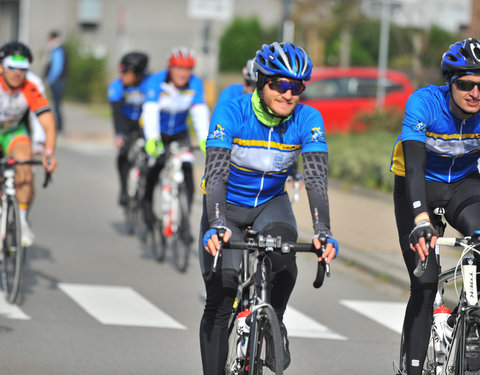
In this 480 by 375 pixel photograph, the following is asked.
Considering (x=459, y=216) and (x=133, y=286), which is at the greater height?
(x=459, y=216)

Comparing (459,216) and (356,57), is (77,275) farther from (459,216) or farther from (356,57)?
(356,57)

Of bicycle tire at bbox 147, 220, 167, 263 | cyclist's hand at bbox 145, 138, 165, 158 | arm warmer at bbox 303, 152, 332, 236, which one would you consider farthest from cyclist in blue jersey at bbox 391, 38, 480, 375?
bicycle tire at bbox 147, 220, 167, 263

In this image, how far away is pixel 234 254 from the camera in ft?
17.5

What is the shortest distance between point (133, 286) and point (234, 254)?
4.19 m

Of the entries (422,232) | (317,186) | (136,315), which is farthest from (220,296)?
(136,315)

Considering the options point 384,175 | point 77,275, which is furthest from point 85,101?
point 77,275

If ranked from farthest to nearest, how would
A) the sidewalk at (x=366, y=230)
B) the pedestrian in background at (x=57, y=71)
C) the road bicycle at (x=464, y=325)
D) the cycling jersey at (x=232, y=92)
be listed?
1. the pedestrian in background at (x=57, y=71)
2. the sidewalk at (x=366, y=230)
3. the cycling jersey at (x=232, y=92)
4. the road bicycle at (x=464, y=325)

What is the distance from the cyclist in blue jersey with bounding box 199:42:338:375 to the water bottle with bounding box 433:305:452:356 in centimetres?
81

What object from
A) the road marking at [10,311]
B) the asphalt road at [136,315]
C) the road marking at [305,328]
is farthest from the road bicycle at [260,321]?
the road marking at [10,311]

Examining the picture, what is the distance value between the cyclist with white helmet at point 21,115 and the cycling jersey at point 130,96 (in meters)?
3.55

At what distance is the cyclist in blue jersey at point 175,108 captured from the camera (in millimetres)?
10055

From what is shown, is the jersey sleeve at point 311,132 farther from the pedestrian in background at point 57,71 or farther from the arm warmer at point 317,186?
the pedestrian in background at point 57,71

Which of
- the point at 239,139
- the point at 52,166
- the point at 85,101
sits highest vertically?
the point at 239,139

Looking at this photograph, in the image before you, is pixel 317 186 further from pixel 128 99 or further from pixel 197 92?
pixel 128 99
